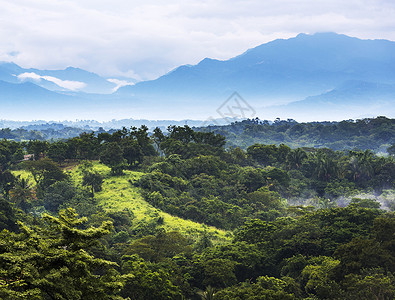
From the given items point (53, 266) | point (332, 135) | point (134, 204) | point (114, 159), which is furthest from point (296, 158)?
point (332, 135)

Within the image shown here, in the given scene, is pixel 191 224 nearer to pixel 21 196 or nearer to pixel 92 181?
pixel 92 181

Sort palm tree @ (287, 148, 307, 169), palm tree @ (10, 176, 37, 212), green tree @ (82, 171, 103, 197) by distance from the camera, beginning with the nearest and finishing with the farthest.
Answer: palm tree @ (10, 176, 37, 212) < green tree @ (82, 171, 103, 197) < palm tree @ (287, 148, 307, 169)

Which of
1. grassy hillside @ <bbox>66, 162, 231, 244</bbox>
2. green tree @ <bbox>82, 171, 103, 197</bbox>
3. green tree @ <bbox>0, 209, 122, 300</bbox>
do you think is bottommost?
grassy hillside @ <bbox>66, 162, 231, 244</bbox>

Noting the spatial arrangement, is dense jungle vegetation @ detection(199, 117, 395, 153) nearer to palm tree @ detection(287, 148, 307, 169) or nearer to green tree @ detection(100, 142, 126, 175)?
palm tree @ detection(287, 148, 307, 169)

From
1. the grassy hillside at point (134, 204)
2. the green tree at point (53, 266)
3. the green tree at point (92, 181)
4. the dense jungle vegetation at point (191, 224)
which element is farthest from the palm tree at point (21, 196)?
Answer: the green tree at point (53, 266)

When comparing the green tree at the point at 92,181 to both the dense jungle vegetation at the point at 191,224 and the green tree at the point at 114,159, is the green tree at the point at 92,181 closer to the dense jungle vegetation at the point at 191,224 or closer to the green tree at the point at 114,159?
the dense jungle vegetation at the point at 191,224

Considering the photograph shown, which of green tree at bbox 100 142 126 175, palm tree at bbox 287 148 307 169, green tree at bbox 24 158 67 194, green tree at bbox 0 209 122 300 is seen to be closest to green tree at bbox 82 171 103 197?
green tree at bbox 24 158 67 194

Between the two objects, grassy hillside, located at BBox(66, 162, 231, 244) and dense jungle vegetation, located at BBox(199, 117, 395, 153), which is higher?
dense jungle vegetation, located at BBox(199, 117, 395, 153)
